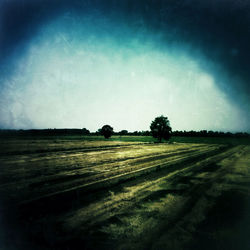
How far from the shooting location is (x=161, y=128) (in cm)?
5069

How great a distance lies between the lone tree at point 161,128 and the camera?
50.3 meters

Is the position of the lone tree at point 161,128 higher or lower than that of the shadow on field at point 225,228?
higher

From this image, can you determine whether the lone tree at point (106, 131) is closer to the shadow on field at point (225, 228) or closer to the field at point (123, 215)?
the field at point (123, 215)

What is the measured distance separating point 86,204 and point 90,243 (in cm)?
164

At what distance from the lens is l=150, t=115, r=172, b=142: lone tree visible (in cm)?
5031

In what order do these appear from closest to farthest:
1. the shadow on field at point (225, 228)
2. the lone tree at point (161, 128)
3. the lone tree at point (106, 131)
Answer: the shadow on field at point (225, 228), the lone tree at point (161, 128), the lone tree at point (106, 131)

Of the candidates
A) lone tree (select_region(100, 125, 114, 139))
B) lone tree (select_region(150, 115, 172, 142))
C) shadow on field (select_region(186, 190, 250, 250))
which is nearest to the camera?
shadow on field (select_region(186, 190, 250, 250))

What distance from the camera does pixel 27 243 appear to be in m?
2.89

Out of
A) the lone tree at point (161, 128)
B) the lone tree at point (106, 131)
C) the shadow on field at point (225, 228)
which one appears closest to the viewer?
the shadow on field at point (225, 228)

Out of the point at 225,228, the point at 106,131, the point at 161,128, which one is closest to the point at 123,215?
the point at 225,228

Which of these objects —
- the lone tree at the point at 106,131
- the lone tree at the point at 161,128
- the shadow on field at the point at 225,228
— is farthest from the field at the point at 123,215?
the lone tree at the point at 106,131

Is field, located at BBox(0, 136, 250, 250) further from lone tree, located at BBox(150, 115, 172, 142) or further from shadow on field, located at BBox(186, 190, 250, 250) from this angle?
lone tree, located at BBox(150, 115, 172, 142)

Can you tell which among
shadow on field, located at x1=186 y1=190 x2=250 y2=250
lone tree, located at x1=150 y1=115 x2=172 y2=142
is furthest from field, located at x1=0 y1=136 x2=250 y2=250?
lone tree, located at x1=150 y1=115 x2=172 y2=142

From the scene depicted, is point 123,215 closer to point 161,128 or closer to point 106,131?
point 161,128
